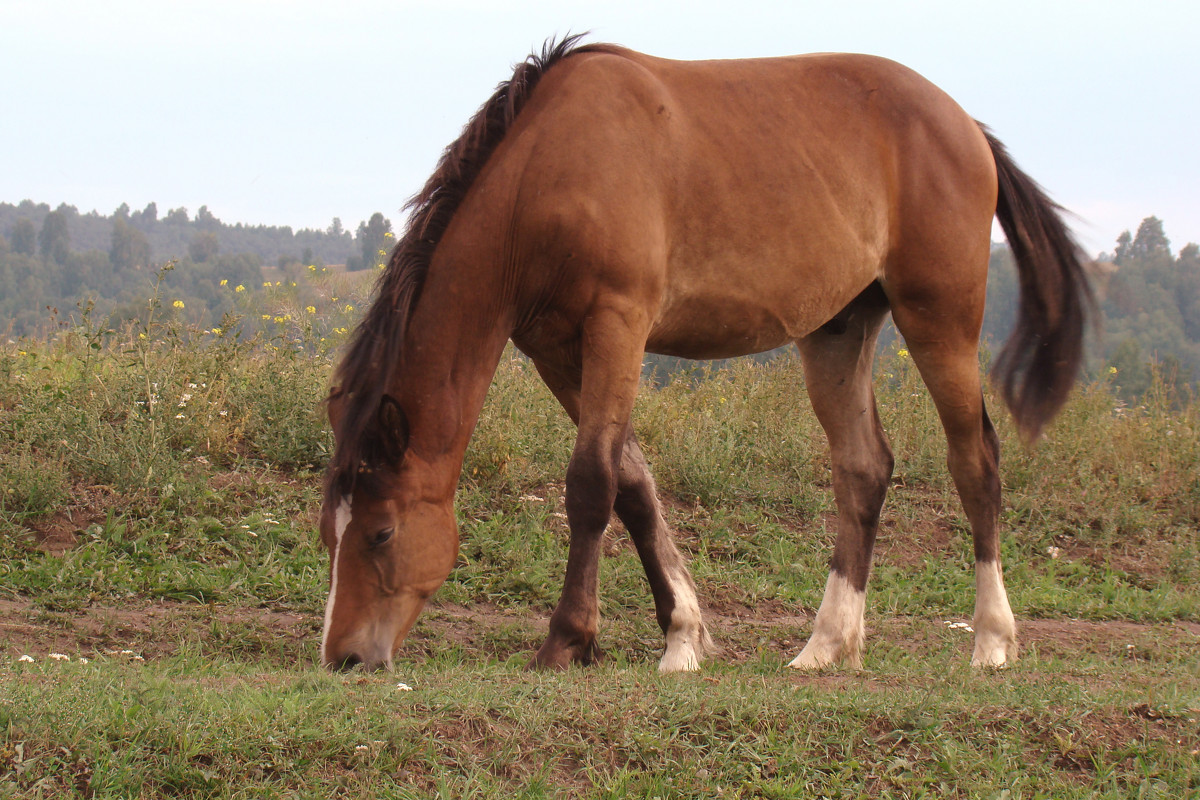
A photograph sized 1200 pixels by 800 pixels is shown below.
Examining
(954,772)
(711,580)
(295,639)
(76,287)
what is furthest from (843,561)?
(76,287)

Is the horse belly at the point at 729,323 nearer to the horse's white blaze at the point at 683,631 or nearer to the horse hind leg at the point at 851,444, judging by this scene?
the horse hind leg at the point at 851,444

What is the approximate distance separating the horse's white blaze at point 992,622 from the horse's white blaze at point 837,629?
51 centimetres

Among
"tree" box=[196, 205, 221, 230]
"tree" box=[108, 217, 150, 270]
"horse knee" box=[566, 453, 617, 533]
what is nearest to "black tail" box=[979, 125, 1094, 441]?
"horse knee" box=[566, 453, 617, 533]

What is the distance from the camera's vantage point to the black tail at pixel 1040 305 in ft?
17.0

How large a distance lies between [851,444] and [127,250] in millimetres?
48071

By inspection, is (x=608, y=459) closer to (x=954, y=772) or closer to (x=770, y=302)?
(x=770, y=302)

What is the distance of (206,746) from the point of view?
2.44 metres

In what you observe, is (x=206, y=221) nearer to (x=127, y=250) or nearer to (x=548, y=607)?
(x=127, y=250)

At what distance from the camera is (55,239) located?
5172 cm

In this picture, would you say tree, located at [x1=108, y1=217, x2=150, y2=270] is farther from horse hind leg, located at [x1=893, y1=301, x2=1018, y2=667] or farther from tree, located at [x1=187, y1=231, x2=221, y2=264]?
horse hind leg, located at [x1=893, y1=301, x2=1018, y2=667]

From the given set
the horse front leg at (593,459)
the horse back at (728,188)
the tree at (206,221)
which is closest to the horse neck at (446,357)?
the horse back at (728,188)

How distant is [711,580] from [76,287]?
3696 cm

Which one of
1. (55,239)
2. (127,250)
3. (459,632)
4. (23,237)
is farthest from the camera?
(23,237)

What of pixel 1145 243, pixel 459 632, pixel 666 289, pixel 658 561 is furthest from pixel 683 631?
pixel 1145 243
